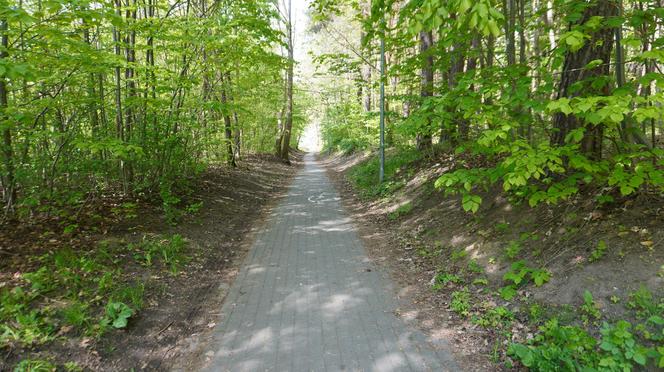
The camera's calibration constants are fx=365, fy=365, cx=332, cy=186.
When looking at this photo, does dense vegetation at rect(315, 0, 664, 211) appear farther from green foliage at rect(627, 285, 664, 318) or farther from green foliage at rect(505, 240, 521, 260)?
green foliage at rect(627, 285, 664, 318)

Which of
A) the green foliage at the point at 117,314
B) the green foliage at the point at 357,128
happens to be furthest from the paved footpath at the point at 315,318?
the green foliage at the point at 357,128

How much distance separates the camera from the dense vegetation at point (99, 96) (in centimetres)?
521

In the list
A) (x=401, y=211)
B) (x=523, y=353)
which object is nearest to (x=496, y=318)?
(x=523, y=353)

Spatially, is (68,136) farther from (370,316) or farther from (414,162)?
(414,162)

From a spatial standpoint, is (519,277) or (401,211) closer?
(519,277)

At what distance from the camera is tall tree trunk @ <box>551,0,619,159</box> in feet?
15.3

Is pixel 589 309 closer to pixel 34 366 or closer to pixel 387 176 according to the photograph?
pixel 34 366

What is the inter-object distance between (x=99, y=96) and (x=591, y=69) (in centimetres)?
827

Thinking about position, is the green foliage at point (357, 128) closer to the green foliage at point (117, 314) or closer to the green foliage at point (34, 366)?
the green foliage at point (117, 314)

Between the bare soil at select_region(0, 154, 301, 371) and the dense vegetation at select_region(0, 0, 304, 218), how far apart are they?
61cm

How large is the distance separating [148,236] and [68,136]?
7.47 ft

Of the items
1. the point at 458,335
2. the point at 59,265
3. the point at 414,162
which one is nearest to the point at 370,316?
the point at 458,335

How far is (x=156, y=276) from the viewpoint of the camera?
546cm

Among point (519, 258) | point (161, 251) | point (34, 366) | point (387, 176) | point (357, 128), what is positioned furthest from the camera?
point (357, 128)
